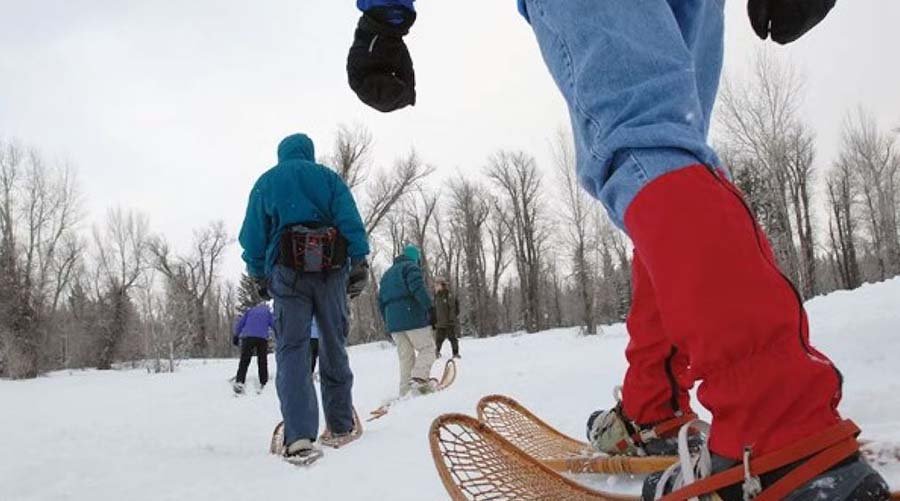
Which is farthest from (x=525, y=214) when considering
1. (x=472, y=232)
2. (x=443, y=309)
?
(x=443, y=309)

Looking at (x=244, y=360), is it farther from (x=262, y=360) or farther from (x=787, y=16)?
(x=787, y=16)

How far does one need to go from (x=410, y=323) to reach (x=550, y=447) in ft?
19.1

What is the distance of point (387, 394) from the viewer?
8672mm

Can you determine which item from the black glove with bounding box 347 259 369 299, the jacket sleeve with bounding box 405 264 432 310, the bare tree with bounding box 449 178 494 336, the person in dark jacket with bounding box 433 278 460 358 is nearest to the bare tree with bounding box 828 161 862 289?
the bare tree with bounding box 449 178 494 336

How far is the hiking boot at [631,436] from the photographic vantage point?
4.47ft

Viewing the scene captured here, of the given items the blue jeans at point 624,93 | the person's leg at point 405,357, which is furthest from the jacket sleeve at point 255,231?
the person's leg at point 405,357

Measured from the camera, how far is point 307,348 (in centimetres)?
311

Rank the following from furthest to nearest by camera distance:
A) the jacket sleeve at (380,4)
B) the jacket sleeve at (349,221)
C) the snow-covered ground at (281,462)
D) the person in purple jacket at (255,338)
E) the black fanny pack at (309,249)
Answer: the person in purple jacket at (255,338) < the jacket sleeve at (349,221) < the black fanny pack at (309,249) < the snow-covered ground at (281,462) < the jacket sleeve at (380,4)

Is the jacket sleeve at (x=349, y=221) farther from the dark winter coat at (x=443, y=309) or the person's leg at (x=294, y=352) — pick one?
the dark winter coat at (x=443, y=309)

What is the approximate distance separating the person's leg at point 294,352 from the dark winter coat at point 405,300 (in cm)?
434

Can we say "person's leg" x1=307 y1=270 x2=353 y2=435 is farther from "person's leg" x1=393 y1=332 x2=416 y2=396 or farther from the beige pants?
"person's leg" x1=393 y1=332 x2=416 y2=396

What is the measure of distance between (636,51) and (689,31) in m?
0.25

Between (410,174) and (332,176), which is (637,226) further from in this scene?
(410,174)

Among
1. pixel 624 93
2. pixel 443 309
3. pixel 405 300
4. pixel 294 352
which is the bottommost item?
pixel 294 352
